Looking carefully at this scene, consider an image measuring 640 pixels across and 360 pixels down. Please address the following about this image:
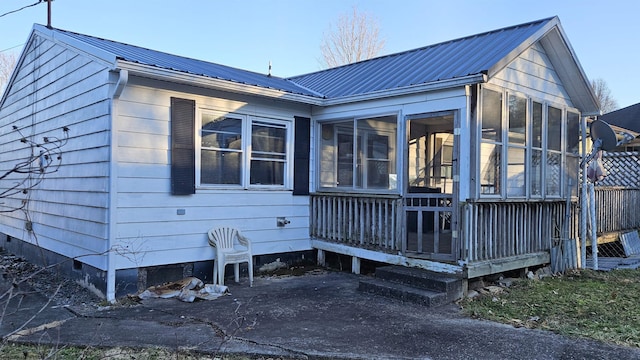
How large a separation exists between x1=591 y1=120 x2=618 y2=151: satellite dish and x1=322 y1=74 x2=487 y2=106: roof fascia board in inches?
133

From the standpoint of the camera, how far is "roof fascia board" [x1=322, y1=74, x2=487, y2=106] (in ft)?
17.1

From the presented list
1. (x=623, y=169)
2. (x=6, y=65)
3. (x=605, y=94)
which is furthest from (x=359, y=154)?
(x=605, y=94)

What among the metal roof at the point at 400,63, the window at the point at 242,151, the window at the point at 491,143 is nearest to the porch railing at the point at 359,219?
the window at the point at 242,151

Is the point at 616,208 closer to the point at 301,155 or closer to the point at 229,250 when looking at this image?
the point at 301,155

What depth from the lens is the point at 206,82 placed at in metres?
5.76

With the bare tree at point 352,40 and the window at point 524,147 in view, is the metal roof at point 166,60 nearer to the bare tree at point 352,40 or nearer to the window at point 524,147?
the window at point 524,147

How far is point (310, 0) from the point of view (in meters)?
17.7

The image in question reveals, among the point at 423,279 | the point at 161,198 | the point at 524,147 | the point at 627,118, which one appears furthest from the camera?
the point at 627,118

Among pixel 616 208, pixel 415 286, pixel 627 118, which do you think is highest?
pixel 627 118

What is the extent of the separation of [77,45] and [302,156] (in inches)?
137

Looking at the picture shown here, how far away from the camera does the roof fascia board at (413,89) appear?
17.1ft

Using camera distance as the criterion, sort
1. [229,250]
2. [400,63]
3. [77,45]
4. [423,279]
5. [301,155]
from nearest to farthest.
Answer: [423,279] < [77,45] < [229,250] < [301,155] < [400,63]

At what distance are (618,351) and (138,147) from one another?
5325mm

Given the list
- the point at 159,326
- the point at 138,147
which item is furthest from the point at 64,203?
the point at 159,326
